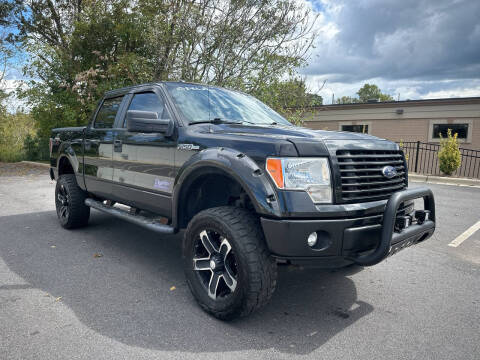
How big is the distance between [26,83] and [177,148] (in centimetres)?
1325

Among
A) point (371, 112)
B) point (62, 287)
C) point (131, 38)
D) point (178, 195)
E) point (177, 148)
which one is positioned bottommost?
point (62, 287)

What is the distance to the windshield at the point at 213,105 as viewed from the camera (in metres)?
3.70

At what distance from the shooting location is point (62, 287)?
3451mm

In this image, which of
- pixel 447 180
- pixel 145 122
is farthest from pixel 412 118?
pixel 145 122

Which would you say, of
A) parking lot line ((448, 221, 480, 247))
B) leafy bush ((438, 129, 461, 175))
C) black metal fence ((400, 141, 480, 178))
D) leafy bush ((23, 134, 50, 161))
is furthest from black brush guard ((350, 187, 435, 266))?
leafy bush ((23, 134, 50, 161))

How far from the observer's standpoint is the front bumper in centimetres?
250

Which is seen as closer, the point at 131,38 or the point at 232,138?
the point at 232,138

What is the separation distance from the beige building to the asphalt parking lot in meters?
13.0

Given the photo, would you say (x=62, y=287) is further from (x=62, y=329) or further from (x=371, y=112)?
(x=371, y=112)

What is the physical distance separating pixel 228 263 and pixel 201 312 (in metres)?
0.48

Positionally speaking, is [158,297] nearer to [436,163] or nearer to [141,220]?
[141,220]

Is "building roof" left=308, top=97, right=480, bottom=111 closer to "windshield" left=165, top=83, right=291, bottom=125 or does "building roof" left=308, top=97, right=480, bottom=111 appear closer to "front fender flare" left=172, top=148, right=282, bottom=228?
"windshield" left=165, top=83, right=291, bottom=125

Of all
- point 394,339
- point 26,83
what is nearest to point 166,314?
point 394,339

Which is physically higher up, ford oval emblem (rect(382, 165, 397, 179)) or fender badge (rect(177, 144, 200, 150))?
fender badge (rect(177, 144, 200, 150))
